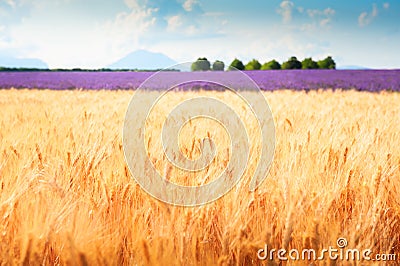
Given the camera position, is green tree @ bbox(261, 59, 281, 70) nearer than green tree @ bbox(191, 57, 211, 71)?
No

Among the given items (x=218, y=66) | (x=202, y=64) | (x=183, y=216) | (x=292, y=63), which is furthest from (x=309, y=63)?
(x=183, y=216)

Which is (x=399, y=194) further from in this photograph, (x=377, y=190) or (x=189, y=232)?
(x=189, y=232)

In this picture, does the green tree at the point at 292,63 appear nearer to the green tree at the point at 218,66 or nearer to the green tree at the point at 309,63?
the green tree at the point at 309,63

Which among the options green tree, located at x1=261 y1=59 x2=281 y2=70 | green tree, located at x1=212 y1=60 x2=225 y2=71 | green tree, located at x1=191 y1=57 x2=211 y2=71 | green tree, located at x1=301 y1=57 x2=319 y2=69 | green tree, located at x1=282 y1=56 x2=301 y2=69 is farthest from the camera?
green tree, located at x1=301 y1=57 x2=319 y2=69

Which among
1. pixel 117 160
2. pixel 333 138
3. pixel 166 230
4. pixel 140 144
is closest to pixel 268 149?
pixel 333 138

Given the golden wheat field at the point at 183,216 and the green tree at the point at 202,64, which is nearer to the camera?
the golden wheat field at the point at 183,216

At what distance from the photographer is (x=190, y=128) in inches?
102

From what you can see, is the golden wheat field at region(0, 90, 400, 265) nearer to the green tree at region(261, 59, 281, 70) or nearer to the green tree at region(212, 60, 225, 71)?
the green tree at region(212, 60, 225, 71)

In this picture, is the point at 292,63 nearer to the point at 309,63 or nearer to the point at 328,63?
the point at 309,63

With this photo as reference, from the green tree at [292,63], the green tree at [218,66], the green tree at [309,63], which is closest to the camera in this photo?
the green tree at [218,66]

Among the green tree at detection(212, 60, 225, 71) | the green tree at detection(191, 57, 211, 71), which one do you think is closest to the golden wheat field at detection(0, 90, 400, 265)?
the green tree at detection(191, 57, 211, 71)

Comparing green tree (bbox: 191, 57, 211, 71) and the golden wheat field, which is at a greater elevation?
green tree (bbox: 191, 57, 211, 71)

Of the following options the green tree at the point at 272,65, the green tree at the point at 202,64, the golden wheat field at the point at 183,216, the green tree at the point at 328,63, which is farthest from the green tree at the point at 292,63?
the golden wheat field at the point at 183,216

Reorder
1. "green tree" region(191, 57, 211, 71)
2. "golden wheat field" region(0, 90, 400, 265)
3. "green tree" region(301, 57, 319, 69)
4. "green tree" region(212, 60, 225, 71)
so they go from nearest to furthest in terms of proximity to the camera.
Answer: "golden wheat field" region(0, 90, 400, 265)
"green tree" region(191, 57, 211, 71)
"green tree" region(212, 60, 225, 71)
"green tree" region(301, 57, 319, 69)
